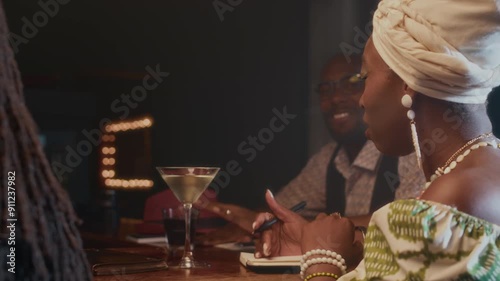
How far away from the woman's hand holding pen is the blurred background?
2431mm

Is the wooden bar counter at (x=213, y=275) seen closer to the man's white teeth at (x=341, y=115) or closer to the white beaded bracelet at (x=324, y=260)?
the white beaded bracelet at (x=324, y=260)

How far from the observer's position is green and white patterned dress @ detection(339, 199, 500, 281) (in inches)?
39.8

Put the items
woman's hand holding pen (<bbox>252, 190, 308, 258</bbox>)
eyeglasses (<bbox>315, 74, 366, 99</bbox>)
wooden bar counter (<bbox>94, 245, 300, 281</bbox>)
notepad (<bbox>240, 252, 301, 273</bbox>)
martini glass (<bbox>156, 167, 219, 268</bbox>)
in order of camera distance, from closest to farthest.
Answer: wooden bar counter (<bbox>94, 245, 300, 281</bbox>)
notepad (<bbox>240, 252, 301, 273</bbox>)
woman's hand holding pen (<bbox>252, 190, 308, 258</bbox>)
martini glass (<bbox>156, 167, 219, 268</bbox>)
eyeglasses (<bbox>315, 74, 366, 99</bbox>)

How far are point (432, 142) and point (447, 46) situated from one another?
0.66 feet

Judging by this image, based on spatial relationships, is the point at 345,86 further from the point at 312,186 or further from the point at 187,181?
the point at 187,181

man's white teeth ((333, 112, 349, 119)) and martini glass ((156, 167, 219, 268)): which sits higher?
man's white teeth ((333, 112, 349, 119))

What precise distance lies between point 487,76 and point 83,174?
5.40m

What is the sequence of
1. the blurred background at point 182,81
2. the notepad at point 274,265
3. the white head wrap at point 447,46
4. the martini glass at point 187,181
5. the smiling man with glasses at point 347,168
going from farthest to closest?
the blurred background at point 182,81 < the smiling man with glasses at point 347,168 < the martini glass at point 187,181 < the notepad at point 274,265 < the white head wrap at point 447,46

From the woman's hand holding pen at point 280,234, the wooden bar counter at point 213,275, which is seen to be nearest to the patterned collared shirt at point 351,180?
the woman's hand holding pen at point 280,234

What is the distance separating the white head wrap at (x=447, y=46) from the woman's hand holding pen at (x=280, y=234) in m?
0.57

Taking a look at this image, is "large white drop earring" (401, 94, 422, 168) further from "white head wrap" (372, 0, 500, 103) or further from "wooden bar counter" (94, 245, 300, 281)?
"wooden bar counter" (94, 245, 300, 281)

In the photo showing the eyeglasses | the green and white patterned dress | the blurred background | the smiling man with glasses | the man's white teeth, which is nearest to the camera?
the green and white patterned dress

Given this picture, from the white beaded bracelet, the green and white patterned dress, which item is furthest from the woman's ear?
the white beaded bracelet

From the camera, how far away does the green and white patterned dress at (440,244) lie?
1012 mm
